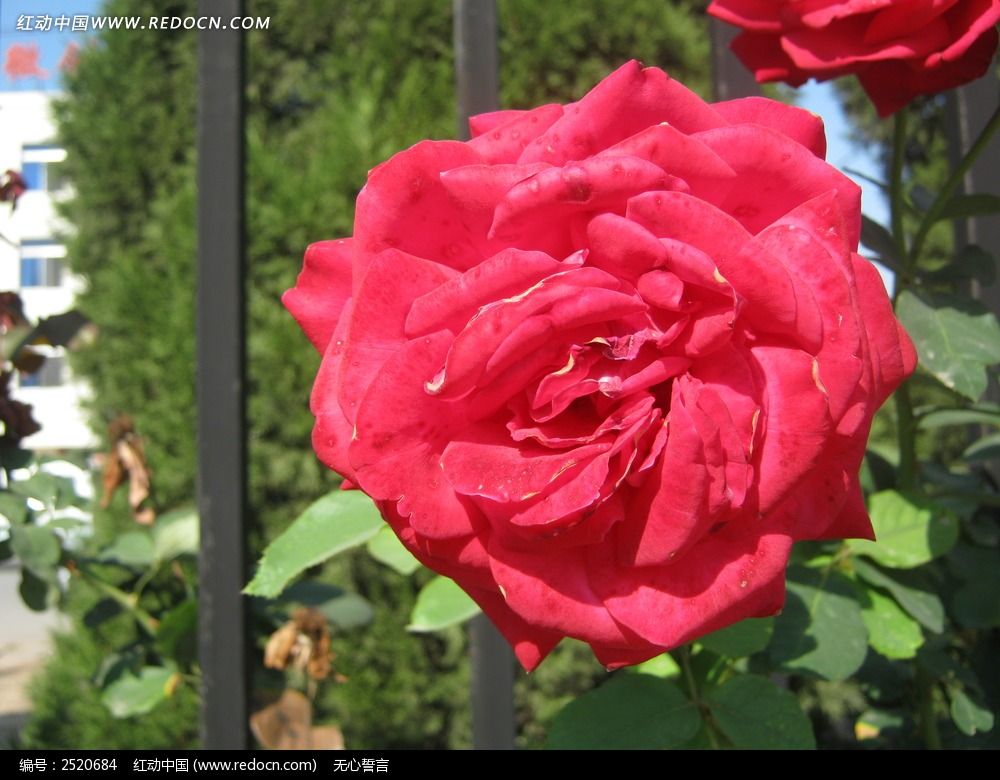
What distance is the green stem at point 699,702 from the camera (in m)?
0.60

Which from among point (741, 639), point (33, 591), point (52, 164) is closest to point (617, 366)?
point (741, 639)

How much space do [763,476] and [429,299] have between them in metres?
0.15

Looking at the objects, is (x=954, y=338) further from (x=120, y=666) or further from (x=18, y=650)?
(x=18, y=650)

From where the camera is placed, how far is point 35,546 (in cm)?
96

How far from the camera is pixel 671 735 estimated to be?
59 centimetres

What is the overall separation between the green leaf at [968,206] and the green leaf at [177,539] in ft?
2.72

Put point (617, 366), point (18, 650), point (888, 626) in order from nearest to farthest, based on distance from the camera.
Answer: point (617, 366) → point (888, 626) → point (18, 650)

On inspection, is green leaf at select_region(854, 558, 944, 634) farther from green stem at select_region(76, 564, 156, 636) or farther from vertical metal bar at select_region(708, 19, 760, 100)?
green stem at select_region(76, 564, 156, 636)

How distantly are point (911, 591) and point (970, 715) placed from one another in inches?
6.7

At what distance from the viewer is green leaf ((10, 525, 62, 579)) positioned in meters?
0.95

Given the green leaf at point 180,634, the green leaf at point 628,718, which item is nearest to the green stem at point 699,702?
the green leaf at point 628,718

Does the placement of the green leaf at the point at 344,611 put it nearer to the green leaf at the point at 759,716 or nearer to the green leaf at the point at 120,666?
the green leaf at the point at 120,666

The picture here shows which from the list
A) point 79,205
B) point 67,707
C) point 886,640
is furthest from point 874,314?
point 79,205

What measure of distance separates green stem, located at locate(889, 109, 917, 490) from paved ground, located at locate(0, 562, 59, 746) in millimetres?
4058
